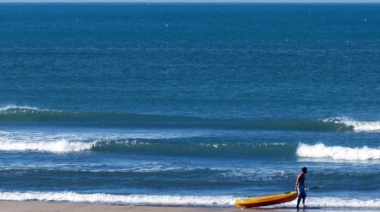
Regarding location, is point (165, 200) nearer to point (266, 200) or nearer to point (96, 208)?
point (96, 208)

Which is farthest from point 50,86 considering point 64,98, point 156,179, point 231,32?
point 231,32

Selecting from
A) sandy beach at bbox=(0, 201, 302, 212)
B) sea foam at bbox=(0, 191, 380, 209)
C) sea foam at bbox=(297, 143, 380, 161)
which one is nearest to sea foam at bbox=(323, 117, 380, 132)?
sea foam at bbox=(297, 143, 380, 161)

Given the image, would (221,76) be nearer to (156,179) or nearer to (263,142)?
(263,142)

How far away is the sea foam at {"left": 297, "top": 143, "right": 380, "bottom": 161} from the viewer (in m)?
32.7

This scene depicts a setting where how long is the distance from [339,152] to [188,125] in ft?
30.0

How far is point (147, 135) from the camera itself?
37.3 meters

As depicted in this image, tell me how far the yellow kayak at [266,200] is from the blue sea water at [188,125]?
0.61 m

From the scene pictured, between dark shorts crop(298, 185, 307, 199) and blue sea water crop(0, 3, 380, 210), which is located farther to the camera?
blue sea water crop(0, 3, 380, 210)

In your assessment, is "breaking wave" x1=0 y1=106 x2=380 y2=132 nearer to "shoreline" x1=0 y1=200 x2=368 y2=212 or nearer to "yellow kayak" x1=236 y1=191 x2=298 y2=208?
"yellow kayak" x1=236 y1=191 x2=298 y2=208

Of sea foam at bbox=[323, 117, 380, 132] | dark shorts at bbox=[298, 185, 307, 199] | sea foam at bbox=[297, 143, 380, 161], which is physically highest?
sea foam at bbox=[323, 117, 380, 132]

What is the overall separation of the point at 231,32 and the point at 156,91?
54296 millimetres

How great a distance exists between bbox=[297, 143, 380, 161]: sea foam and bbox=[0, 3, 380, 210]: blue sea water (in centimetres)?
5

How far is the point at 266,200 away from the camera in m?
25.4

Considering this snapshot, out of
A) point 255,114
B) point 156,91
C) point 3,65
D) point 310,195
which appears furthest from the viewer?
point 3,65
